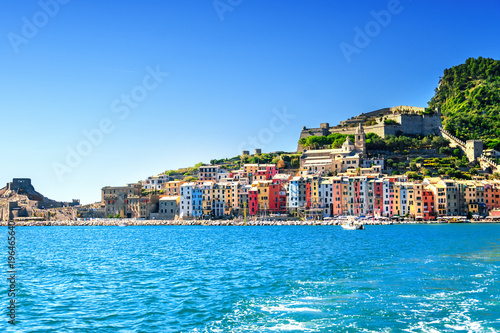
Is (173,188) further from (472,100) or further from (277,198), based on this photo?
(472,100)

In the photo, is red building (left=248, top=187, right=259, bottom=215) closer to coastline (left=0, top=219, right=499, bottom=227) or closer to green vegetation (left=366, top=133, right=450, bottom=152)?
coastline (left=0, top=219, right=499, bottom=227)

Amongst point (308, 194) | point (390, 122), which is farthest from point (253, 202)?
point (390, 122)

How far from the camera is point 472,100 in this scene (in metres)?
114

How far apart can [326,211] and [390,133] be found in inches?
993

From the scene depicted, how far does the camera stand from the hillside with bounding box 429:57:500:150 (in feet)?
328

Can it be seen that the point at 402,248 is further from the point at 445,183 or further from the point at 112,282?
the point at 445,183

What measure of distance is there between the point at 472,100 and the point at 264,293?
105 metres

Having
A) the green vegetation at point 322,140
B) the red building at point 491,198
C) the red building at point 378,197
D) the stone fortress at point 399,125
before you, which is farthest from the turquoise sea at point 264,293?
the green vegetation at point 322,140

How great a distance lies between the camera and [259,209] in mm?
81312

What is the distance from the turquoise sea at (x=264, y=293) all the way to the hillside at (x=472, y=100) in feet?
244

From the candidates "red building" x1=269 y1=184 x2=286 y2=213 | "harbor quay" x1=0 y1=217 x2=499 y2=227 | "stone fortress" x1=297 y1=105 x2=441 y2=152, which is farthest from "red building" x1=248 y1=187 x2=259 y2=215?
"stone fortress" x1=297 y1=105 x2=441 y2=152

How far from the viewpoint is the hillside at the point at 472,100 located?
100125 mm

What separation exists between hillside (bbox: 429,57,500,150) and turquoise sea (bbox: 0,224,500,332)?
74418mm

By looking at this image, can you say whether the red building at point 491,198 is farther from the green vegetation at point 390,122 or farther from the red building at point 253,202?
the red building at point 253,202
